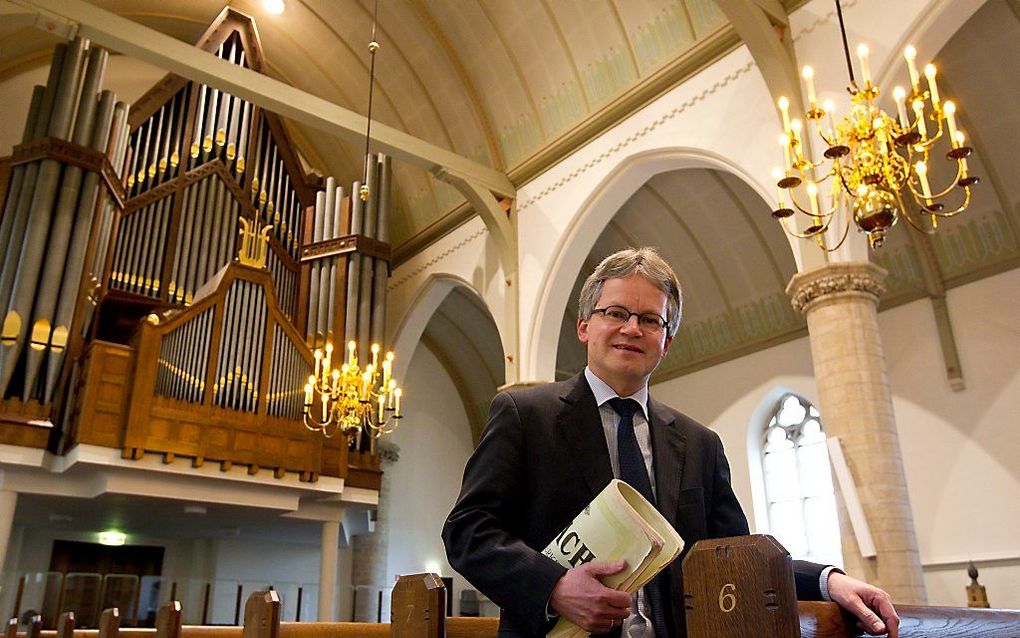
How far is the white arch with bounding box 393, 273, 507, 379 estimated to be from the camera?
1173 cm

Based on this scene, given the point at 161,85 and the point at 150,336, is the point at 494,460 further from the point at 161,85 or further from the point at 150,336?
the point at 161,85

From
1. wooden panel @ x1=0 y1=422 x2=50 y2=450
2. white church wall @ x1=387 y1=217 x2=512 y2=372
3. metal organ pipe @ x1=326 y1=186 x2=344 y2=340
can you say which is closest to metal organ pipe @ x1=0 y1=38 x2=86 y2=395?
wooden panel @ x1=0 y1=422 x2=50 y2=450

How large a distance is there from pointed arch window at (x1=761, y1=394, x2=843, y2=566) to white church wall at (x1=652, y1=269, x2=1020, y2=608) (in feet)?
4.27

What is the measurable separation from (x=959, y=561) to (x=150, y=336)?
8.89 metres

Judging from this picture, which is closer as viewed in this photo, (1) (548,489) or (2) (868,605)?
(2) (868,605)

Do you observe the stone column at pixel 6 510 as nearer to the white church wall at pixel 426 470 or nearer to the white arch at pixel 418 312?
the white arch at pixel 418 312

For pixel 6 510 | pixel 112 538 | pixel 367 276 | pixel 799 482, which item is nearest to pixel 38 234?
pixel 6 510

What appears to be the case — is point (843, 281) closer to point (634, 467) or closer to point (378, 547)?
point (634, 467)

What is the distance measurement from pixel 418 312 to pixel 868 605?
10952 mm

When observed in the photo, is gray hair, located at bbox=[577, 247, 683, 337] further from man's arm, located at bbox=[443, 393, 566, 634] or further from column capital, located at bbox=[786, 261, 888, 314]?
column capital, located at bbox=[786, 261, 888, 314]

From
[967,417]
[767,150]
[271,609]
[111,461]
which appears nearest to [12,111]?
[111,461]

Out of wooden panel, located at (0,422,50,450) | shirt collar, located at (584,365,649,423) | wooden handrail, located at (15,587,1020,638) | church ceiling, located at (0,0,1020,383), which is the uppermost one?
church ceiling, located at (0,0,1020,383)

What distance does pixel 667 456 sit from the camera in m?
1.74

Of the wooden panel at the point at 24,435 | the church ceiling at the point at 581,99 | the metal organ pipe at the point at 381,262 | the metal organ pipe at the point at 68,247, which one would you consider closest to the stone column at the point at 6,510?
the wooden panel at the point at 24,435
